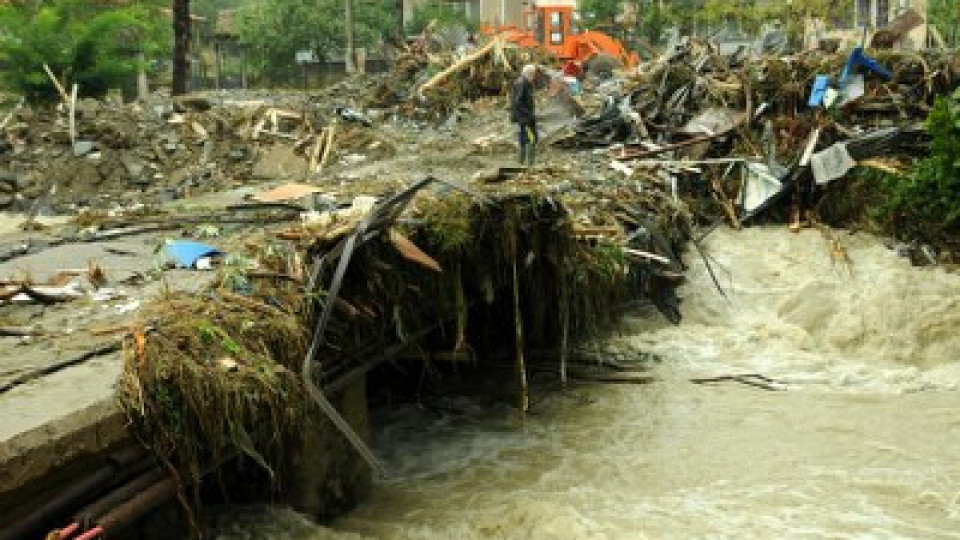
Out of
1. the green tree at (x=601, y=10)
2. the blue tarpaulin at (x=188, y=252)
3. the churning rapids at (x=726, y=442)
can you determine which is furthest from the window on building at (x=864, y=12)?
the blue tarpaulin at (x=188, y=252)

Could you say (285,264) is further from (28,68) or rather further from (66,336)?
(28,68)

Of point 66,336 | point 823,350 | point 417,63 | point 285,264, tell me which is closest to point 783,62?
point 823,350

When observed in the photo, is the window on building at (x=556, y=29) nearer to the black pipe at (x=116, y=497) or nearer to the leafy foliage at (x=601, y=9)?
the leafy foliage at (x=601, y=9)

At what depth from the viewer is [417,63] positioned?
2095 centimetres

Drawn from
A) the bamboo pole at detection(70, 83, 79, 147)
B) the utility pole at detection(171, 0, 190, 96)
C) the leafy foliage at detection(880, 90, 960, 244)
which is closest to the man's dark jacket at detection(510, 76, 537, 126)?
the leafy foliage at detection(880, 90, 960, 244)

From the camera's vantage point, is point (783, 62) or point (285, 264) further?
point (783, 62)

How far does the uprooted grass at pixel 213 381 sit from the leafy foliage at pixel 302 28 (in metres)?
30.8

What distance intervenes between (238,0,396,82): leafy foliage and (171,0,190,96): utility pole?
1451 centimetres

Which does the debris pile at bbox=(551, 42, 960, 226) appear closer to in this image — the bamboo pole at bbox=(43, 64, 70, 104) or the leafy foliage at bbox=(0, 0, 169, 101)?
the bamboo pole at bbox=(43, 64, 70, 104)

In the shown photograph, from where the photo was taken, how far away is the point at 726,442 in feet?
26.9

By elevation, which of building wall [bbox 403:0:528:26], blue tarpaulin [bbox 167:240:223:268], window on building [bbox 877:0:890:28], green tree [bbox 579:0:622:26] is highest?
building wall [bbox 403:0:528:26]

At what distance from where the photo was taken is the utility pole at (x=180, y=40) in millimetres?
18953

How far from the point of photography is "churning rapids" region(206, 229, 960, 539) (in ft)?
21.2

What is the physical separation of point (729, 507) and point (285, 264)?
138 inches
